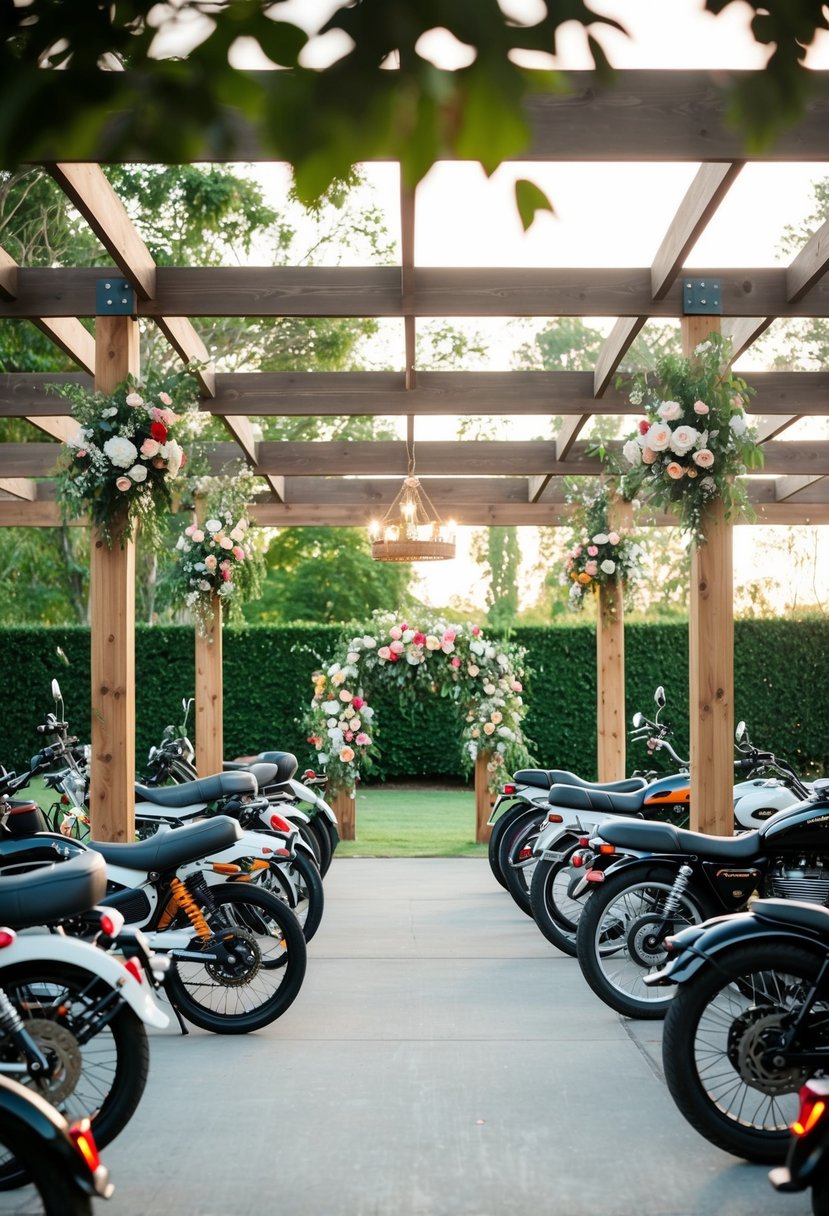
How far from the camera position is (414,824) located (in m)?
12.4

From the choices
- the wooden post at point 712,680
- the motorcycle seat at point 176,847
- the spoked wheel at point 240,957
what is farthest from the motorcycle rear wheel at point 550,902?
the motorcycle seat at point 176,847

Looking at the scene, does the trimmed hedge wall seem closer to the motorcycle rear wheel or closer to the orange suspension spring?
the motorcycle rear wheel

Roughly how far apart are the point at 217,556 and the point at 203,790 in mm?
3638

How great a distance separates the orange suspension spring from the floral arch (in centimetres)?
568

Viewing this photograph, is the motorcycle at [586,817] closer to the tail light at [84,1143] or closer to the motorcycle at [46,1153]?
the tail light at [84,1143]

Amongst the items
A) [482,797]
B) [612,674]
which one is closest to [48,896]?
[612,674]

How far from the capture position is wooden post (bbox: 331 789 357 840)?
1088cm

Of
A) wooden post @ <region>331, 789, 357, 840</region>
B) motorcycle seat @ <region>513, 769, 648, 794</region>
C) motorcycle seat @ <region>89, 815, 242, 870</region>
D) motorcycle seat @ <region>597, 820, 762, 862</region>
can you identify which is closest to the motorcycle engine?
motorcycle seat @ <region>597, 820, 762, 862</region>

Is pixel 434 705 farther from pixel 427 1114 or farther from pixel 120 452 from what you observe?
pixel 427 1114

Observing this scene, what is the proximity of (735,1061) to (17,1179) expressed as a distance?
1.92 meters

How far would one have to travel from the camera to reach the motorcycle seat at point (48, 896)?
3.47m

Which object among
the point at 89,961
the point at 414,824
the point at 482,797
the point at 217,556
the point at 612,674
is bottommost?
the point at 414,824

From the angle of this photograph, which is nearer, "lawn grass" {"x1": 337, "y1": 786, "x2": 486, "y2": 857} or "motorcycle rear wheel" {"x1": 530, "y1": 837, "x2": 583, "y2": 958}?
"motorcycle rear wheel" {"x1": 530, "y1": 837, "x2": 583, "y2": 958}

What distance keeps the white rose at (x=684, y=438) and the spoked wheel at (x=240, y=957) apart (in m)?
2.83
